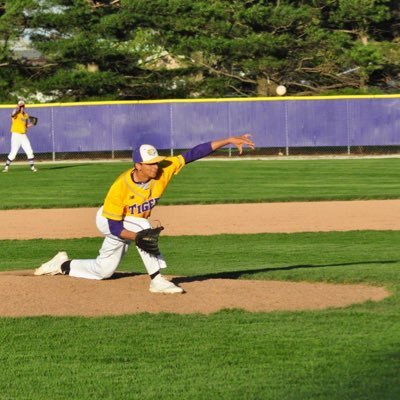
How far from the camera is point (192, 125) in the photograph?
123 ft

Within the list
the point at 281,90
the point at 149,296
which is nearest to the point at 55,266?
the point at 149,296

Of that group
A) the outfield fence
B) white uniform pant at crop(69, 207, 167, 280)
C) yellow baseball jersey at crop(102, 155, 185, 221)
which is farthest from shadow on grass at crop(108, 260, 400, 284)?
the outfield fence

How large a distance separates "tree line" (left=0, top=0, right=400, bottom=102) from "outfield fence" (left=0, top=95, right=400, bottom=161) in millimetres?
2902

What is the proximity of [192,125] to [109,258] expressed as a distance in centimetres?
2668

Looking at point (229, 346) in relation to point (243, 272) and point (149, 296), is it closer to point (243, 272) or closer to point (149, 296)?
point (149, 296)

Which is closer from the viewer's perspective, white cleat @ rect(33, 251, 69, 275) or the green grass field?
the green grass field

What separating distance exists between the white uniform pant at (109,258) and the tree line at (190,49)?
2898cm

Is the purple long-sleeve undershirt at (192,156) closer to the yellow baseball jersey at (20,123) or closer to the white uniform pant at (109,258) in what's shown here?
the white uniform pant at (109,258)

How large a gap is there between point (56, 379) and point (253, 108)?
30214 millimetres

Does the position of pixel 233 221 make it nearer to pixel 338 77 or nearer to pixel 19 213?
pixel 19 213

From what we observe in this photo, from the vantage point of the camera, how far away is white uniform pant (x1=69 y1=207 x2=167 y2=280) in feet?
34.1

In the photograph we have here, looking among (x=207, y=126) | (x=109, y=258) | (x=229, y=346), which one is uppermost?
(x=109, y=258)

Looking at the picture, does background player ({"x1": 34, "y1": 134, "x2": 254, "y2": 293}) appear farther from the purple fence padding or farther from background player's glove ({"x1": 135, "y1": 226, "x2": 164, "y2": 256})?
the purple fence padding

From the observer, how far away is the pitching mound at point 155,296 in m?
9.89
